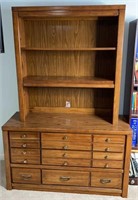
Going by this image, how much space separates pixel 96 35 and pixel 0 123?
1.58 m

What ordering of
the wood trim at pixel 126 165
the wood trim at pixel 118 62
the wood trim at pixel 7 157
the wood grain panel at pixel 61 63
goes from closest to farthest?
1. the wood trim at pixel 118 62
2. the wood trim at pixel 126 165
3. the wood trim at pixel 7 157
4. the wood grain panel at pixel 61 63

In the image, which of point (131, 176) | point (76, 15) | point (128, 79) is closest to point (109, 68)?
point (128, 79)

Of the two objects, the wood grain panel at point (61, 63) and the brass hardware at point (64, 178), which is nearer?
the brass hardware at point (64, 178)

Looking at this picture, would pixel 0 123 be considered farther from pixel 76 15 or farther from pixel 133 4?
pixel 133 4

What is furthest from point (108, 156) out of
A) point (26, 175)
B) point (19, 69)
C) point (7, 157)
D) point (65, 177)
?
point (19, 69)

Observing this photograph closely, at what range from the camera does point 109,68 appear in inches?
87.7

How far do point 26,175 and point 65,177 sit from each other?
0.41 meters

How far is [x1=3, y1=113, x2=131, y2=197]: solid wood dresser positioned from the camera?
6.49 ft

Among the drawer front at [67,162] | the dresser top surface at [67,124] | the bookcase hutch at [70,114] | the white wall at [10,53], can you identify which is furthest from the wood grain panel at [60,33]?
the drawer front at [67,162]

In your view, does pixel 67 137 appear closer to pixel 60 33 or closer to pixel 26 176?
pixel 26 176

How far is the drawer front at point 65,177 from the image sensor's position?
207cm

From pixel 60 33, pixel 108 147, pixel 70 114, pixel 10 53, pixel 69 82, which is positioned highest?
pixel 60 33

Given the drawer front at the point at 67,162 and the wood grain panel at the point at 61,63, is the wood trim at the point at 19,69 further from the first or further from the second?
the drawer front at the point at 67,162

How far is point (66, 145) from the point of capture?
202 centimetres
